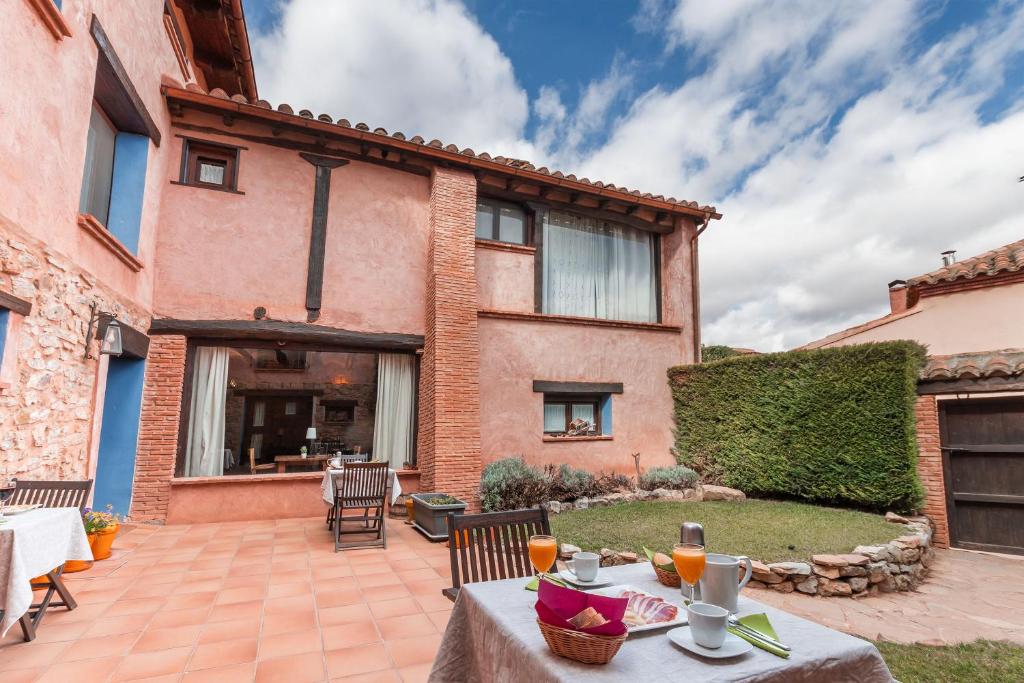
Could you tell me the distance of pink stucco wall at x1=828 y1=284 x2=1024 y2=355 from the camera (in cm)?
881

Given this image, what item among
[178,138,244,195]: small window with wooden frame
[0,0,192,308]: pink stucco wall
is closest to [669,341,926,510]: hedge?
[178,138,244,195]: small window with wooden frame

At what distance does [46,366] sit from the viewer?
428 centimetres

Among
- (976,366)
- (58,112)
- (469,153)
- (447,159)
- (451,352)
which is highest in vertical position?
(469,153)

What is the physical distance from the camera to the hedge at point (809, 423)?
21.1 feet

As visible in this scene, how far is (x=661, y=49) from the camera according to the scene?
8891mm

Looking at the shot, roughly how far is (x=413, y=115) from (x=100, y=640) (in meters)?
9.69

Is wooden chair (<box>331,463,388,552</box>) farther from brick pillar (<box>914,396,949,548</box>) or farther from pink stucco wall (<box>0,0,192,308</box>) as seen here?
brick pillar (<box>914,396,949,548</box>)

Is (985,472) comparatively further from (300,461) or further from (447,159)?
(300,461)

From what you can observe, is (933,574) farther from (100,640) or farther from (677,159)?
(677,159)

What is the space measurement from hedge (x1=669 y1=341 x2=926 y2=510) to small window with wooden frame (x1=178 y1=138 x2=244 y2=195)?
832 cm

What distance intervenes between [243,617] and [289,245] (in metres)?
5.26

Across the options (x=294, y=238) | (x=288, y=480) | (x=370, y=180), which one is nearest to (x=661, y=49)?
(x=370, y=180)

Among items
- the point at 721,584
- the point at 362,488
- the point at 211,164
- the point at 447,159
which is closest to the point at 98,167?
the point at 211,164

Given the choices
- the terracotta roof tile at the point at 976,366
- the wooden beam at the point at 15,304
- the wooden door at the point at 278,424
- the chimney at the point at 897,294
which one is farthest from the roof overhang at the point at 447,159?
the chimney at the point at 897,294
